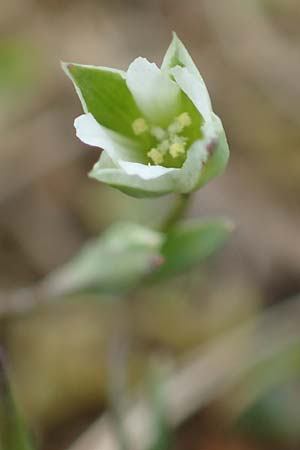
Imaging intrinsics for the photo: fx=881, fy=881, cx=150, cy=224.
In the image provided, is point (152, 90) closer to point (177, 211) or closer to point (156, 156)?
point (156, 156)

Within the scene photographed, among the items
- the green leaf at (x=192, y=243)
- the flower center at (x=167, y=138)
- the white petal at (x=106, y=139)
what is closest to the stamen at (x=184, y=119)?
the flower center at (x=167, y=138)

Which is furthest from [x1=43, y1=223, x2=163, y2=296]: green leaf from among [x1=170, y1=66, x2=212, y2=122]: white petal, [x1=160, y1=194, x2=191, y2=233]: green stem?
[x1=170, y1=66, x2=212, y2=122]: white petal

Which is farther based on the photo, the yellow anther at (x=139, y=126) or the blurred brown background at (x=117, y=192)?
the blurred brown background at (x=117, y=192)

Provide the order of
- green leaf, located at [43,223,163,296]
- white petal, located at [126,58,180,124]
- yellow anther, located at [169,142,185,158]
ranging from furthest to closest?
1. green leaf, located at [43,223,163,296]
2. yellow anther, located at [169,142,185,158]
3. white petal, located at [126,58,180,124]

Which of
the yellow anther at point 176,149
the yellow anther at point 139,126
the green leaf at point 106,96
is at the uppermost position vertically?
the green leaf at point 106,96

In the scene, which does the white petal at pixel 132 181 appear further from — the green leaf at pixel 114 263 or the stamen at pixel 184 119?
the green leaf at pixel 114 263

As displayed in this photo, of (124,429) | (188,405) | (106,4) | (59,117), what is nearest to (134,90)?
(124,429)

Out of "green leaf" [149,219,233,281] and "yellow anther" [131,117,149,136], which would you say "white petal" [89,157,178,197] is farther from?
"green leaf" [149,219,233,281]
